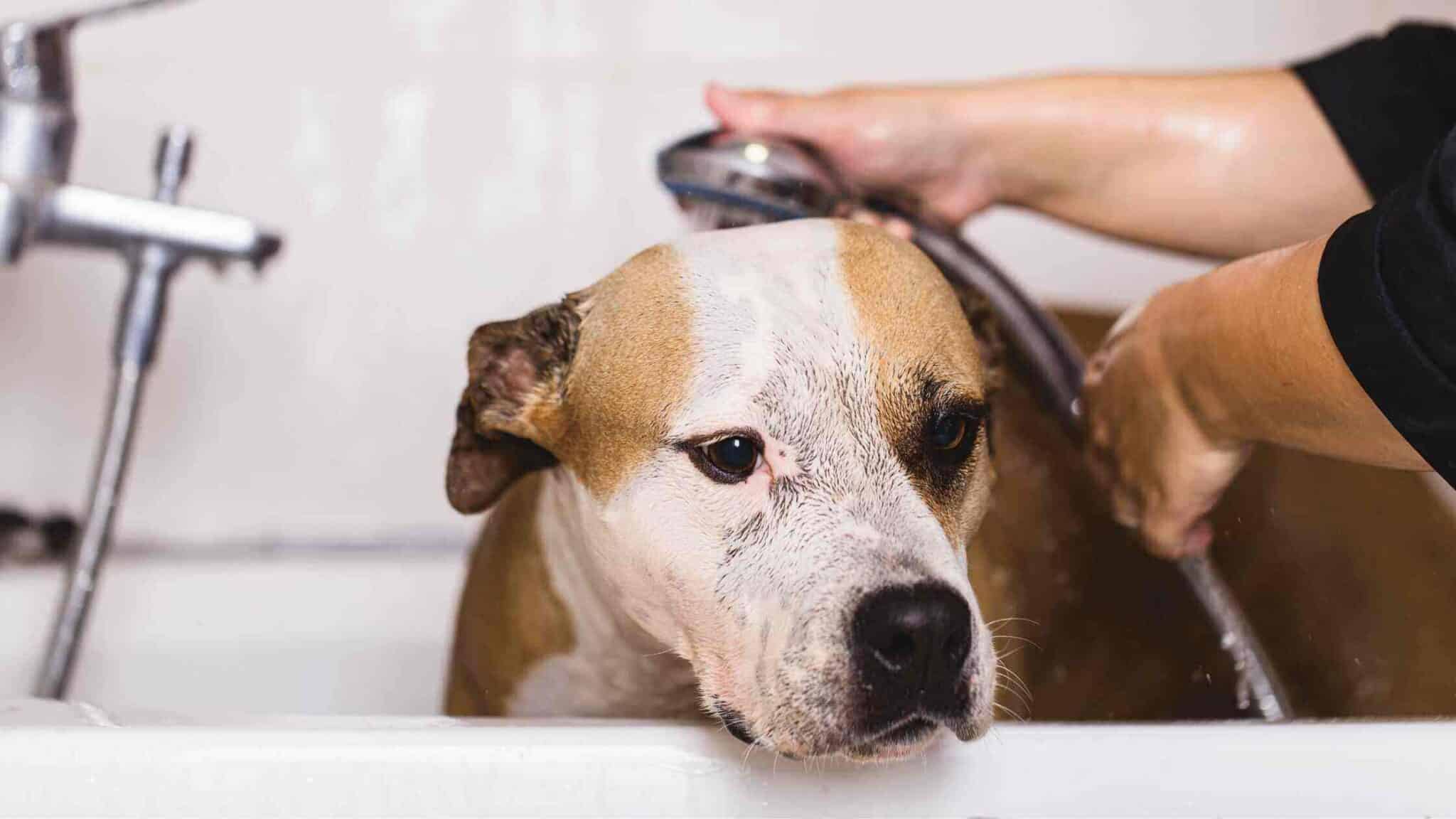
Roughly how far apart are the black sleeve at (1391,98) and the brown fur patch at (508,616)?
0.73 meters

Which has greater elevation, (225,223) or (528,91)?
(528,91)

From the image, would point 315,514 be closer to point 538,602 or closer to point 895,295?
point 538,602

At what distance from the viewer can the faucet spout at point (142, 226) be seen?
111cm

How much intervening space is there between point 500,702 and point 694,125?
1016 millimetres

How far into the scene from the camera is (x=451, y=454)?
90cm

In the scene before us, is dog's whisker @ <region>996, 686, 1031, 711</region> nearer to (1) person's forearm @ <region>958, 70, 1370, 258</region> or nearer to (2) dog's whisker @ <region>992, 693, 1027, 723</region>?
(2) dog's whisker @ <region>992, 693, 1027, 723</region>

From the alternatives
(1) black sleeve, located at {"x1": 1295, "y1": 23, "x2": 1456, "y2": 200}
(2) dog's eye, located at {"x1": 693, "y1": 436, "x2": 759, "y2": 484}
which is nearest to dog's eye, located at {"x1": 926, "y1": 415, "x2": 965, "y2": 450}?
(2) dog's eye, located at {"x1": 693, "y1": 436, "x2": 759, "y2": 484}

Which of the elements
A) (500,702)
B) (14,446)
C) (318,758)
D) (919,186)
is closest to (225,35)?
(14,446)

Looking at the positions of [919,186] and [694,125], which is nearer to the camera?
[919,186]

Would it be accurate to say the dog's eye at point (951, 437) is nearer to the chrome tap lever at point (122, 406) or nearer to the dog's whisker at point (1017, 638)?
the dog's whisker at point (1017, 638)

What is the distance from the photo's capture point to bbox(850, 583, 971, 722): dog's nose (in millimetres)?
669

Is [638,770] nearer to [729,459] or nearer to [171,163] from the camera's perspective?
[729,459]

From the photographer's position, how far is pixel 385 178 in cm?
171

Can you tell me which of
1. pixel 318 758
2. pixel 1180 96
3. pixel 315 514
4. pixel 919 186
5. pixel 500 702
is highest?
pixel 1180 96
